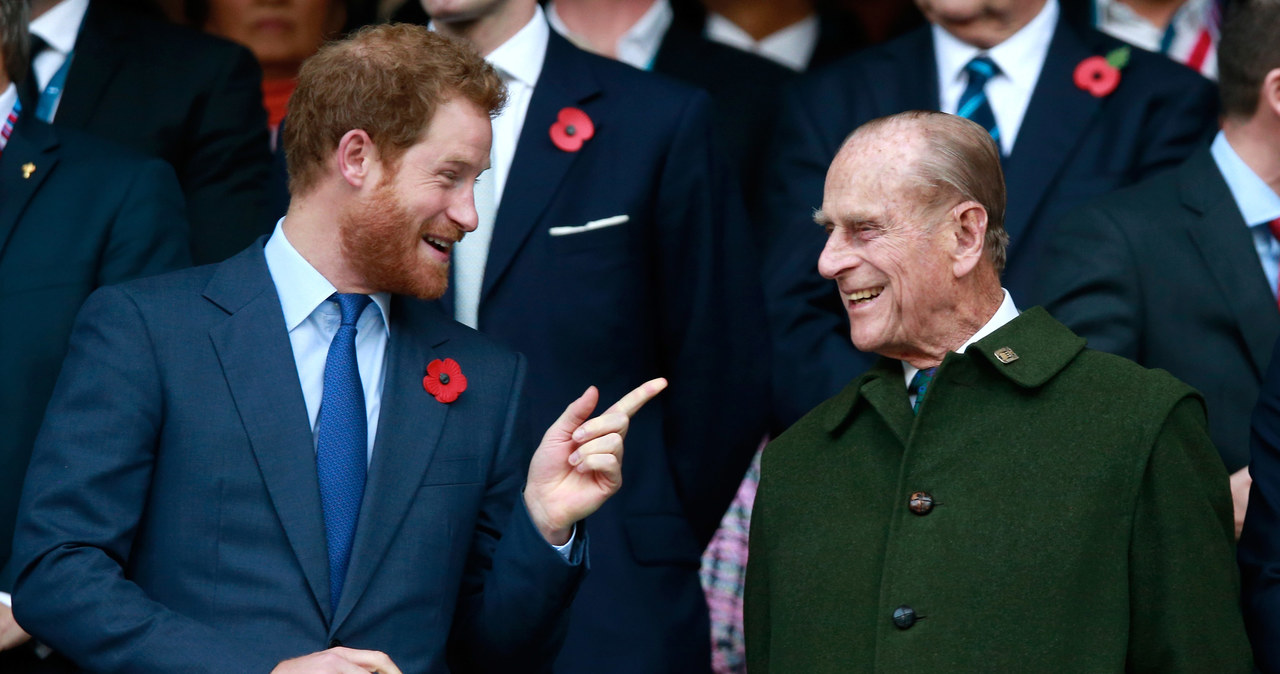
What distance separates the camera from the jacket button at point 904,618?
3115 mm

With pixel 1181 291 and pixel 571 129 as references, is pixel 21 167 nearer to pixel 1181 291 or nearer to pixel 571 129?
pixel 571 129

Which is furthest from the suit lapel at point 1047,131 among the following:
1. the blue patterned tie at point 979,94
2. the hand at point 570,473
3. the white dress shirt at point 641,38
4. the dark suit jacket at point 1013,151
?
the hand at point 570,473

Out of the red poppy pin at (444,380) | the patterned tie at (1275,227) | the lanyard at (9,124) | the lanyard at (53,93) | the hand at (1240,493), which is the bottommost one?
the hand at (1240,493)

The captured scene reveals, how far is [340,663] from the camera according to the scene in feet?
9.50

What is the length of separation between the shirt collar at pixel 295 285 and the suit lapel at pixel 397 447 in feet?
0.52

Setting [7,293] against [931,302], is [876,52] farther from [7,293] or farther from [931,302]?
[7,293]

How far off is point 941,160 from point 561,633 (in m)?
1.11

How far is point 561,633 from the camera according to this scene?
335 centimetres

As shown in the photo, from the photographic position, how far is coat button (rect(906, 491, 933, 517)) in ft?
10.4

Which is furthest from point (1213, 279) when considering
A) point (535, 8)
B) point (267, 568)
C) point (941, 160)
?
point (267, 568)

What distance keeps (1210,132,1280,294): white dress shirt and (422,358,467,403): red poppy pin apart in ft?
6.30

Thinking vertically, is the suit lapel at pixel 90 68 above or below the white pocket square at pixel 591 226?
above

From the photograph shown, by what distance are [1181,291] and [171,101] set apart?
2480 mm

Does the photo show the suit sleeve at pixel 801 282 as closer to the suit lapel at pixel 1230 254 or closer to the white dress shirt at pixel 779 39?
the suit lapel at pixel 1230 254
